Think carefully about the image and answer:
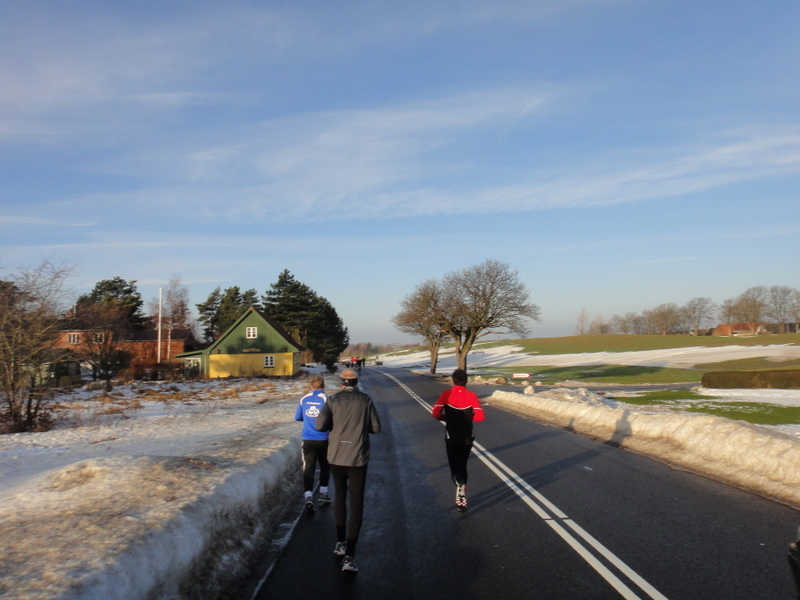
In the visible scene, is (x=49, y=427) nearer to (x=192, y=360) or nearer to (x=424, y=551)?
(x=424, y=551)

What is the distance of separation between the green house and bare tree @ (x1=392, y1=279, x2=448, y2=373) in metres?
12.0

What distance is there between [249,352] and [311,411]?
47.6 metres

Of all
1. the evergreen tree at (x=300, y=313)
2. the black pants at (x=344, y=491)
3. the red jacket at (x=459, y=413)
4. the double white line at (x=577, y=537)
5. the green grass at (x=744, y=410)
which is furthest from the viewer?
the evergreen tree at (x=300, y=313)

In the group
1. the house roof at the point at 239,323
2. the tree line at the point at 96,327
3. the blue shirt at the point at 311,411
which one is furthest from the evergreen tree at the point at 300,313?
the blue shirt at the point at 311,411

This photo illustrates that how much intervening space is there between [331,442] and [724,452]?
8.05 m

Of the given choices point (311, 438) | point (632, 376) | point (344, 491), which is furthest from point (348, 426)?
point (632, 376)

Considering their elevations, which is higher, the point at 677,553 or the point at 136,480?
the point at 136,480

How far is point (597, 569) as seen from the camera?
5383 millimetres

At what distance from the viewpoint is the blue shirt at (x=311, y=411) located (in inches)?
321

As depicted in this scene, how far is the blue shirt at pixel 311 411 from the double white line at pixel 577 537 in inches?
123

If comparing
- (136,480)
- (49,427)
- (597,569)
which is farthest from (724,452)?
(49,427)

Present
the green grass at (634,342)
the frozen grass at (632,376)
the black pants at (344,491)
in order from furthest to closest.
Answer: the green grass at (634,342), the frozen grass at (632,376), the black pants at (344,491)

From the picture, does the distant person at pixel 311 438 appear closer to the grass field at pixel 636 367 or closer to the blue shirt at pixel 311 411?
the blue shirt at pixel 311 411

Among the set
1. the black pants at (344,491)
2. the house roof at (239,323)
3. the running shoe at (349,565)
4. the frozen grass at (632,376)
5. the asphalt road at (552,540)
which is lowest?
the frozen grass at (632,376)
